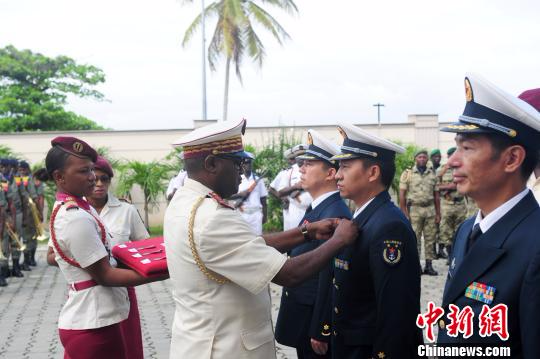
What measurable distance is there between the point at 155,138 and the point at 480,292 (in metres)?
21.5

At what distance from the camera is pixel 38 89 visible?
34.2 metres

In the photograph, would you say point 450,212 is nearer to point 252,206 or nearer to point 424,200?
point 424,200

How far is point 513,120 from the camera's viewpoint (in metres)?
2.27

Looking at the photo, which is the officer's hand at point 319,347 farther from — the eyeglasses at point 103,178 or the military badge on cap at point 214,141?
the eyeglasses at point 103,178

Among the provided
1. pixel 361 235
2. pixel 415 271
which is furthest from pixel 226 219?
pixel 415 271

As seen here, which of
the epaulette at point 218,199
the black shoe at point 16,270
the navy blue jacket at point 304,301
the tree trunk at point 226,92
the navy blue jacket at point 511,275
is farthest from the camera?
the tree trunk at point 226,92

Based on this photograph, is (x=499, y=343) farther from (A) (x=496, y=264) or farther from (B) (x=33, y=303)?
(B) (x=33, y=303)

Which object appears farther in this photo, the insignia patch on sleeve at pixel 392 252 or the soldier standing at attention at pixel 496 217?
the insignia patch on sleeve at pixel 392 252

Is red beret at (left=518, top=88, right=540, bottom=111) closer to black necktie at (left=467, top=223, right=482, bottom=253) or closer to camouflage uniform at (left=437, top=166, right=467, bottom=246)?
black necktie at (left=467, top=223, right=482, bottom=253)

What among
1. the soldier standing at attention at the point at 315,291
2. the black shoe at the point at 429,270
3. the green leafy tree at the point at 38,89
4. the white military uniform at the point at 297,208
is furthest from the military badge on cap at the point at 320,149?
the green leafy tree at the point at 38,89

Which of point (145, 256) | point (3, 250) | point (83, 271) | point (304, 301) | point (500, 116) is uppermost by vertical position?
point (500, 116)

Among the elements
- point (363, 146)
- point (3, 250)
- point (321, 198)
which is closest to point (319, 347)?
point (321, 198)

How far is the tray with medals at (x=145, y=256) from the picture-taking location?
3.36 m

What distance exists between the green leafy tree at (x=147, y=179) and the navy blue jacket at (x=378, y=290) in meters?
17.3
